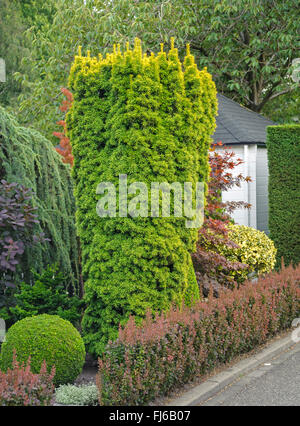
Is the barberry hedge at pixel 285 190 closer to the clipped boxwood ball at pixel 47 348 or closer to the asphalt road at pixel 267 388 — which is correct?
the asphalt road at pixel 267 388

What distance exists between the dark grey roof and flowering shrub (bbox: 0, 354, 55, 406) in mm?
11258

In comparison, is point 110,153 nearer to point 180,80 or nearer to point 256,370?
point 180,80

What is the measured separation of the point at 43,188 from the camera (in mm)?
7344

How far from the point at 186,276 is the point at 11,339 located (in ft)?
6.61

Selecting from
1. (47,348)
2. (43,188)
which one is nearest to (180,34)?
(43,188)

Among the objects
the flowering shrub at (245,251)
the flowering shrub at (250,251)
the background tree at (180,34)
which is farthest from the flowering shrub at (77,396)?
the background tree at (180,34)

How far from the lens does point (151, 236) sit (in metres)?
5.33

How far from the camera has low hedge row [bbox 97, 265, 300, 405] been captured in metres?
4.26

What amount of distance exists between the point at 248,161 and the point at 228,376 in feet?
31.8

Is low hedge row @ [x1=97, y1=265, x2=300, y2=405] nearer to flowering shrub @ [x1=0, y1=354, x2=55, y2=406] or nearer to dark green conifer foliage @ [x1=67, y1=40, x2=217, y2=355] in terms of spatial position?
dark green conifer foliage @ [x1=67, y1=40, x2=217, y2=355]

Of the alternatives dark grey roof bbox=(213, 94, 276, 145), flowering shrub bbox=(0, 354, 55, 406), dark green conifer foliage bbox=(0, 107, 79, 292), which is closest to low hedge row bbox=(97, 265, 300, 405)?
flowering shrub bbox=(0, 354, 55, 406)

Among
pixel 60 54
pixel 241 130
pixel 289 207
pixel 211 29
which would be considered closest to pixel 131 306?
pixel 289 207

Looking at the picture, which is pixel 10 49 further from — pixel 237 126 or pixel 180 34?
pixel 237 126

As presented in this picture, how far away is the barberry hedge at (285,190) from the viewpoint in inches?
411
